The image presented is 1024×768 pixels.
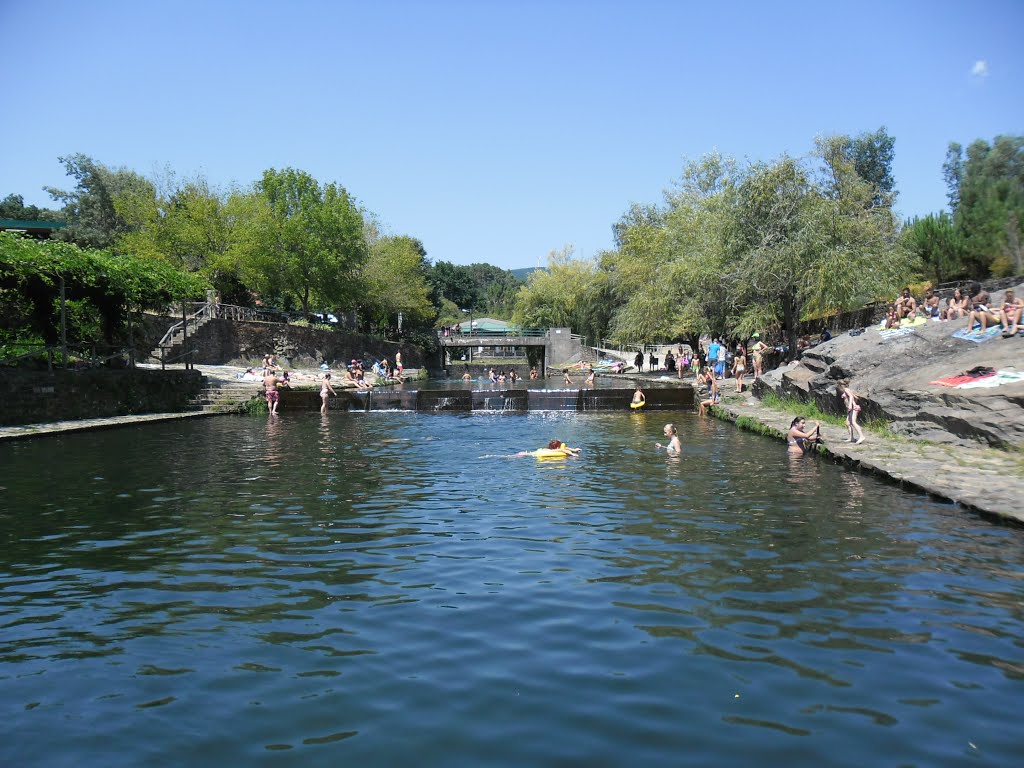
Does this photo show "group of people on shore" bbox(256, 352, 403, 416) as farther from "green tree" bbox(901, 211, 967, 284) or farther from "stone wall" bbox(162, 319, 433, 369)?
"green tree" bbox(901, 211, 967, 284)

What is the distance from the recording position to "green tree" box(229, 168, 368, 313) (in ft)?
159

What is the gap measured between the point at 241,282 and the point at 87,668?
51849mm

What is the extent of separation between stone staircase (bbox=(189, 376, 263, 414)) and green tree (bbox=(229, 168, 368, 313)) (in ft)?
58.3

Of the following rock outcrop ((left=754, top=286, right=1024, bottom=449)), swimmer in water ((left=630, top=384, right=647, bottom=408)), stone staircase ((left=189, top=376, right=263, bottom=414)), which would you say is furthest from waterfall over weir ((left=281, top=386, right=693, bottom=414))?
rock outcrop ((left=754, top=286, right=1024, bottom=449))

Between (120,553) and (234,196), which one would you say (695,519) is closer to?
(120,553)

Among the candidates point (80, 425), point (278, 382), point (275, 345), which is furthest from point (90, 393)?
point (275, 345)

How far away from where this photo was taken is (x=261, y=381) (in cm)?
3381

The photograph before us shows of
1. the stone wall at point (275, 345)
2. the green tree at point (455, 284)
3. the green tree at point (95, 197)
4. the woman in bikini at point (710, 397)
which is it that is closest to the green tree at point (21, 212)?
the green tree at point (95, 197)

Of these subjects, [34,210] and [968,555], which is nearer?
[968,555]

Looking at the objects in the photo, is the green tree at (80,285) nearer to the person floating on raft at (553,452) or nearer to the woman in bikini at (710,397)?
the person floating on raft at (553,452)

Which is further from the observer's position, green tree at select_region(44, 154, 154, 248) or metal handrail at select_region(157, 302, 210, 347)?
green tree at select_region(44, 154, 154, 248)

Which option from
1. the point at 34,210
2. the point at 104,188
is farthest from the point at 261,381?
the point at 34,210

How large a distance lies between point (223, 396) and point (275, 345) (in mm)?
16098

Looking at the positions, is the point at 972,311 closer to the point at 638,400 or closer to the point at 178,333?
the point at 638,400
